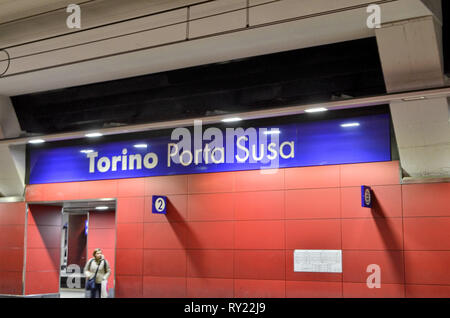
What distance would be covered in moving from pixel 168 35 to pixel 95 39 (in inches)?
51.2

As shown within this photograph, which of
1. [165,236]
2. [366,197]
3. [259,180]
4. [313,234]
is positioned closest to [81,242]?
[165,236]

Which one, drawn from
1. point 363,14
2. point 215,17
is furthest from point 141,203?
point 363,14

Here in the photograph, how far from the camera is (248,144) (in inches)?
469

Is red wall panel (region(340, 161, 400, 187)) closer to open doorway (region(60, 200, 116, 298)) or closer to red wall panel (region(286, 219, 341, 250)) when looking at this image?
red wall panel (region(286, 219, 341, 250))

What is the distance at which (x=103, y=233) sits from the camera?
18016 millimetres

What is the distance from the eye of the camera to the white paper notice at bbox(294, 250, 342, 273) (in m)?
10.8

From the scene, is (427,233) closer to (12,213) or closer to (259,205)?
(259,205)

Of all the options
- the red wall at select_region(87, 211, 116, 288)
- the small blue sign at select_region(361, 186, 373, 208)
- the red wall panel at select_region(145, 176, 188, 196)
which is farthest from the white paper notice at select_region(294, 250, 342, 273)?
the red wall at select_region(87, 211, 116, 288)

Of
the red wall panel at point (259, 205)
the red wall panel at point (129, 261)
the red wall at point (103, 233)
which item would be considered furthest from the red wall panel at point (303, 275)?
the red wall at point (103, 233)

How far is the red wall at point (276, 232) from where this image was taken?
33.4 feet

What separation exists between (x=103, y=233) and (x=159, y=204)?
607cm

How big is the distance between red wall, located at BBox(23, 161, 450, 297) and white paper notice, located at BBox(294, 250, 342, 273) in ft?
0.32

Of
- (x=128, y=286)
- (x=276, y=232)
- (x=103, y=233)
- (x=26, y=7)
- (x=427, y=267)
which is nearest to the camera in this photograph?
(x=26, y=7)

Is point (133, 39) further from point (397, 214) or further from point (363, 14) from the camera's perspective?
point (397, 214)
